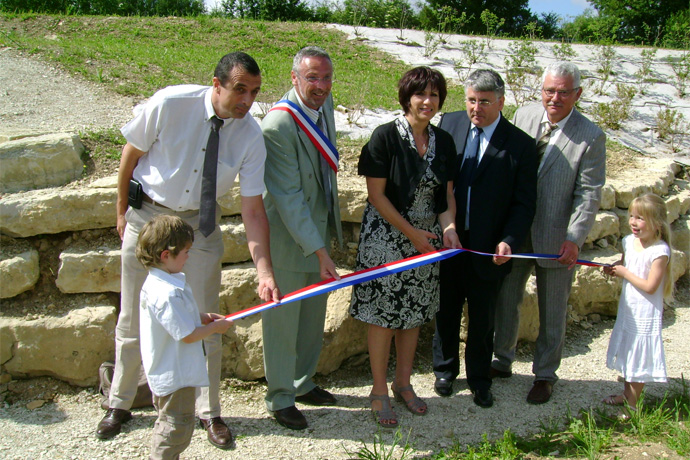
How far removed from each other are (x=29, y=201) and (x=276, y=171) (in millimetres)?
2055

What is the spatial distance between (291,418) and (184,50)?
22.3 feet

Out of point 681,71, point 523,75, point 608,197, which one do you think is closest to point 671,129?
point 523,75

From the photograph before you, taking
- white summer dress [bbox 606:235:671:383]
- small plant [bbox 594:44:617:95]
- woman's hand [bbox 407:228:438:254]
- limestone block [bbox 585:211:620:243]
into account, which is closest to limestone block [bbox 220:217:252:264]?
woman's hand [bbox 407:228:438:254]

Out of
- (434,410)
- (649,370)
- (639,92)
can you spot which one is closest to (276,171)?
(434,410)

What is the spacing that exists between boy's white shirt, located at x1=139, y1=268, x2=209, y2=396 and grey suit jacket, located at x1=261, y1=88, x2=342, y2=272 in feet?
2.66

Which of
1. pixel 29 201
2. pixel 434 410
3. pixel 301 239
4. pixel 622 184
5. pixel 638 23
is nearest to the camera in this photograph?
pixel 301 239

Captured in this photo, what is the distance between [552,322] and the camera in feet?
13.2

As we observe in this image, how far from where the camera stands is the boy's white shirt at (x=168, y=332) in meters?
2.64

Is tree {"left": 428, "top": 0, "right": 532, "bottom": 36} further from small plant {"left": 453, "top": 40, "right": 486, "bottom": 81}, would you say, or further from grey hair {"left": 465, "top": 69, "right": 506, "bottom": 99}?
grey hair {"left": 465, "top": 69, "right": 506, "bottom": 99}

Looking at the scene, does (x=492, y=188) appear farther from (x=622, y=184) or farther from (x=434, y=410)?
(x=622, y=184)

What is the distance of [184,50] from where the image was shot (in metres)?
8.84

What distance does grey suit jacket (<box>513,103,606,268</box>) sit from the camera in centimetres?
375

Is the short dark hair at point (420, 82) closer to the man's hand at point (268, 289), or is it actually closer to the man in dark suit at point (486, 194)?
the man in dark suit at point (486, 194)

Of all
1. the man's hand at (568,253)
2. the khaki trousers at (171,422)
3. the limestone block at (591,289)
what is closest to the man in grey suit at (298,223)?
the khaki trousers at (171,422)
